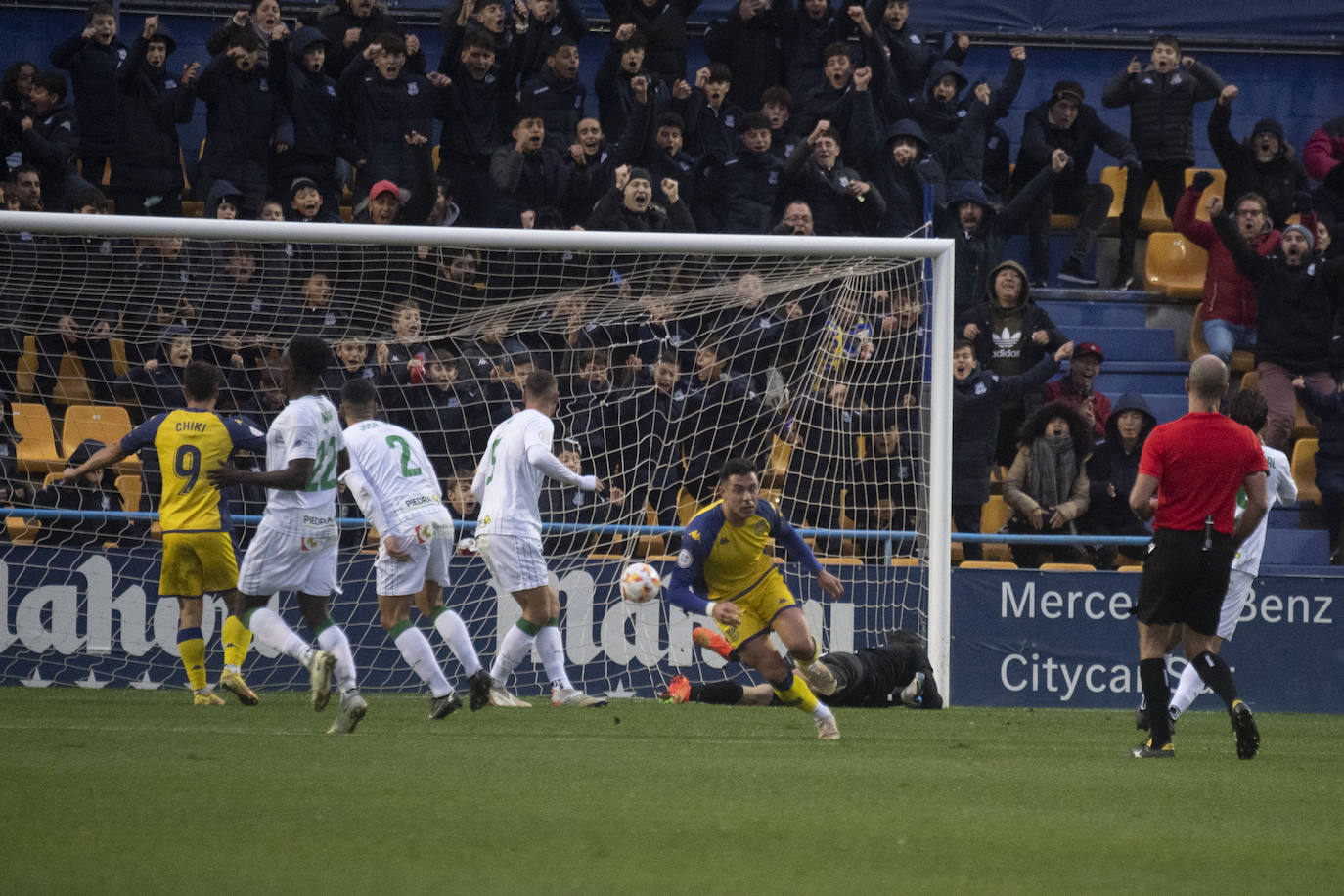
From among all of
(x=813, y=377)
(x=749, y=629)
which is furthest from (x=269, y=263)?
(x=749, y=629)

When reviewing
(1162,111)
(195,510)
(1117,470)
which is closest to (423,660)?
(195,510)

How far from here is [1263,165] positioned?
15.2m

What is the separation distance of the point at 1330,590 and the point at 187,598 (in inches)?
326

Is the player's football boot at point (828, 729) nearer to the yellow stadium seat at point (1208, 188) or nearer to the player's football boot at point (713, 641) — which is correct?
the player's football boot at point (713, 641)

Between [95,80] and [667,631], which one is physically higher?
[95,80]

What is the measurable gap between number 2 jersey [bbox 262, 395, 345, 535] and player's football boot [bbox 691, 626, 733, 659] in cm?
215

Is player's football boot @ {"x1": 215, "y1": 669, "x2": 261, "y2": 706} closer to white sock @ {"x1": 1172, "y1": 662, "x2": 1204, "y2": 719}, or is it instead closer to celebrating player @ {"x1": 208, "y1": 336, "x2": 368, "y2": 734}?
celebrating player @ {"x1": 208, "y1": 336, "x2": 368, "y2": 734}

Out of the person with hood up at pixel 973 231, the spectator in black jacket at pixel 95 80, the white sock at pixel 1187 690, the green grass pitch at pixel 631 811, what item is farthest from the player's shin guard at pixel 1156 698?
the spectator in black jacket at pixel 95 80

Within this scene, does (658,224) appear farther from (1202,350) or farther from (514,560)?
(1202,350)

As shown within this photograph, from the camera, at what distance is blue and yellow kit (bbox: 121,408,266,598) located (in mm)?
9461

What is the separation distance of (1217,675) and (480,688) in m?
3.92

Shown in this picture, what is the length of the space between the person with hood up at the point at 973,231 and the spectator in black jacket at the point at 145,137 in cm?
686

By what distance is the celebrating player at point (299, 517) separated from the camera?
8.16 metres

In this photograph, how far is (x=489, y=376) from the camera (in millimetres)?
11547
